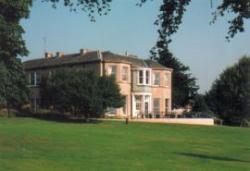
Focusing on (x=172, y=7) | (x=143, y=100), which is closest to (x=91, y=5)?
(x=172, y=7)

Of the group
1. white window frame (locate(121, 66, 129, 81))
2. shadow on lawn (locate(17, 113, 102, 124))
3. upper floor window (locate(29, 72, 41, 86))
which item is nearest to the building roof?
white window frame (locate(121, 66, 129, 81))

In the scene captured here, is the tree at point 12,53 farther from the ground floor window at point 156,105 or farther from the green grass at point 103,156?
the green grass at point 103,156

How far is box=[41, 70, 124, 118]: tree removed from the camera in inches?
2356

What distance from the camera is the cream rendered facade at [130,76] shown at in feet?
242

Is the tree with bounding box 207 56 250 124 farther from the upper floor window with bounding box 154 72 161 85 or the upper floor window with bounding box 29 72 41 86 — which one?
the upper floor window with bounding box 29 72 41 86

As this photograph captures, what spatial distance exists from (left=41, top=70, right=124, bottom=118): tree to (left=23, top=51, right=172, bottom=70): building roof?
10.8 meters

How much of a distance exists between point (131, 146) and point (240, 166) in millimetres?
7987

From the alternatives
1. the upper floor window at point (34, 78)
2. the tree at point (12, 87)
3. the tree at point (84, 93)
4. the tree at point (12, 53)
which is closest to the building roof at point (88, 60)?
the upper floor window at point (34, 78)

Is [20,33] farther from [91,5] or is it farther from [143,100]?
[91,5]

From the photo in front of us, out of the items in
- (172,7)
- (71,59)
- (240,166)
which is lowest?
(240,166)

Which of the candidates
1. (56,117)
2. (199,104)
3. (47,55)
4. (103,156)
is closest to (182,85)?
(199,104)

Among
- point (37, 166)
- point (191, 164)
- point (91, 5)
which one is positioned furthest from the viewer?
point (191, 164)

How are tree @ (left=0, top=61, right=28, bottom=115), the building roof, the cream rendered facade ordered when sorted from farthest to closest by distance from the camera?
the building roof < the cream rendered facade < tree @ (left=0, top=61, right=28, bottom=115)

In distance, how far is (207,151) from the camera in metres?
28.9
